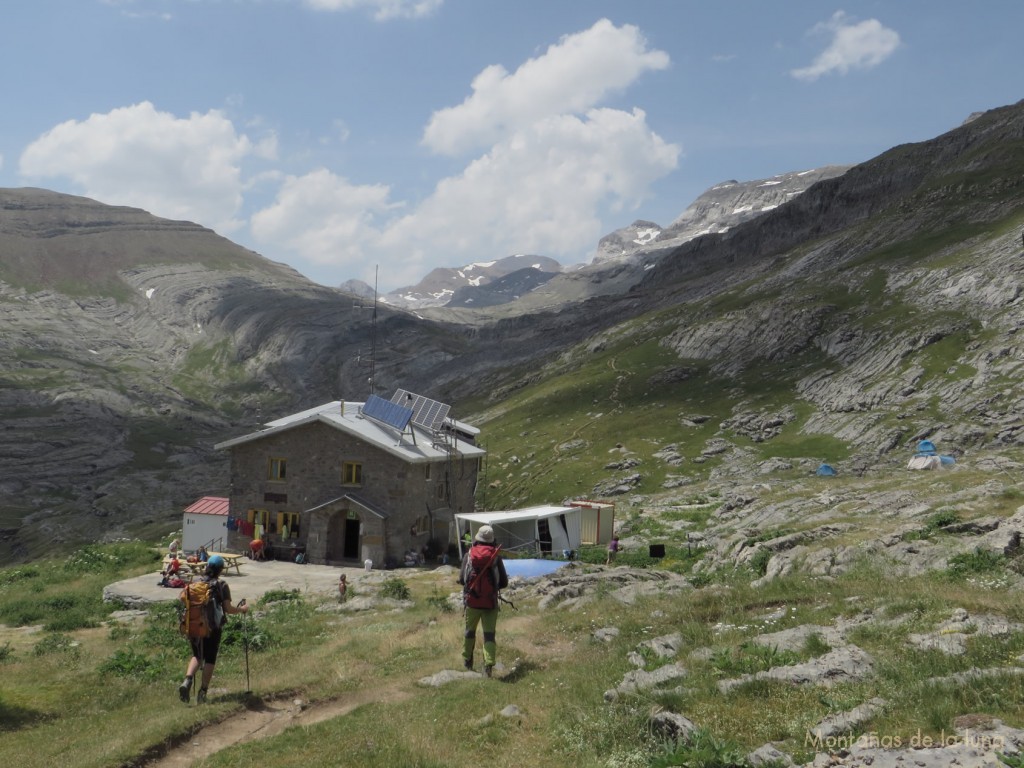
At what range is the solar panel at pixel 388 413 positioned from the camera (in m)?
50.3

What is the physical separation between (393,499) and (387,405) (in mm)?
8032

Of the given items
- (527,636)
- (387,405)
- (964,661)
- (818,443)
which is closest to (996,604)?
(964,661)

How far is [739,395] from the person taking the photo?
352ft

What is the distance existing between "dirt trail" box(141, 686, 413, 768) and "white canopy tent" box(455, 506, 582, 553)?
1148 inches

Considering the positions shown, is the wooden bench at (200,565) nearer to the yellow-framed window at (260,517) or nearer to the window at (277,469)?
the yellow-framed window at (260,517)

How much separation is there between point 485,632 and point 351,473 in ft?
107

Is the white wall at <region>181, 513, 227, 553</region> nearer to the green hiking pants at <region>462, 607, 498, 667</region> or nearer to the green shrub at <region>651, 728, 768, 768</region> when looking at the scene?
the green hiking pants at <region>462, 607, 498, 667</region>

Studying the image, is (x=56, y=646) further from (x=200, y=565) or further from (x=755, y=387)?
(x=755, y=387)

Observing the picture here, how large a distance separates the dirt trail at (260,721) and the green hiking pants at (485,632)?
1761 mm

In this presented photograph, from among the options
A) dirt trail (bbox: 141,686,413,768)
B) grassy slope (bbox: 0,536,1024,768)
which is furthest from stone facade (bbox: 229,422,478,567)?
dirt trail (bbox: 141,686,413,768)

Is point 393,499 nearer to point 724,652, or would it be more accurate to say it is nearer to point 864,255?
point 724,652

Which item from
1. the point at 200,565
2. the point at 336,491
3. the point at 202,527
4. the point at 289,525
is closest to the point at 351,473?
the point at 336,491

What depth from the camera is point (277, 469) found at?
158ft

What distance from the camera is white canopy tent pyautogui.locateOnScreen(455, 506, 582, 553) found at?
45.2m
